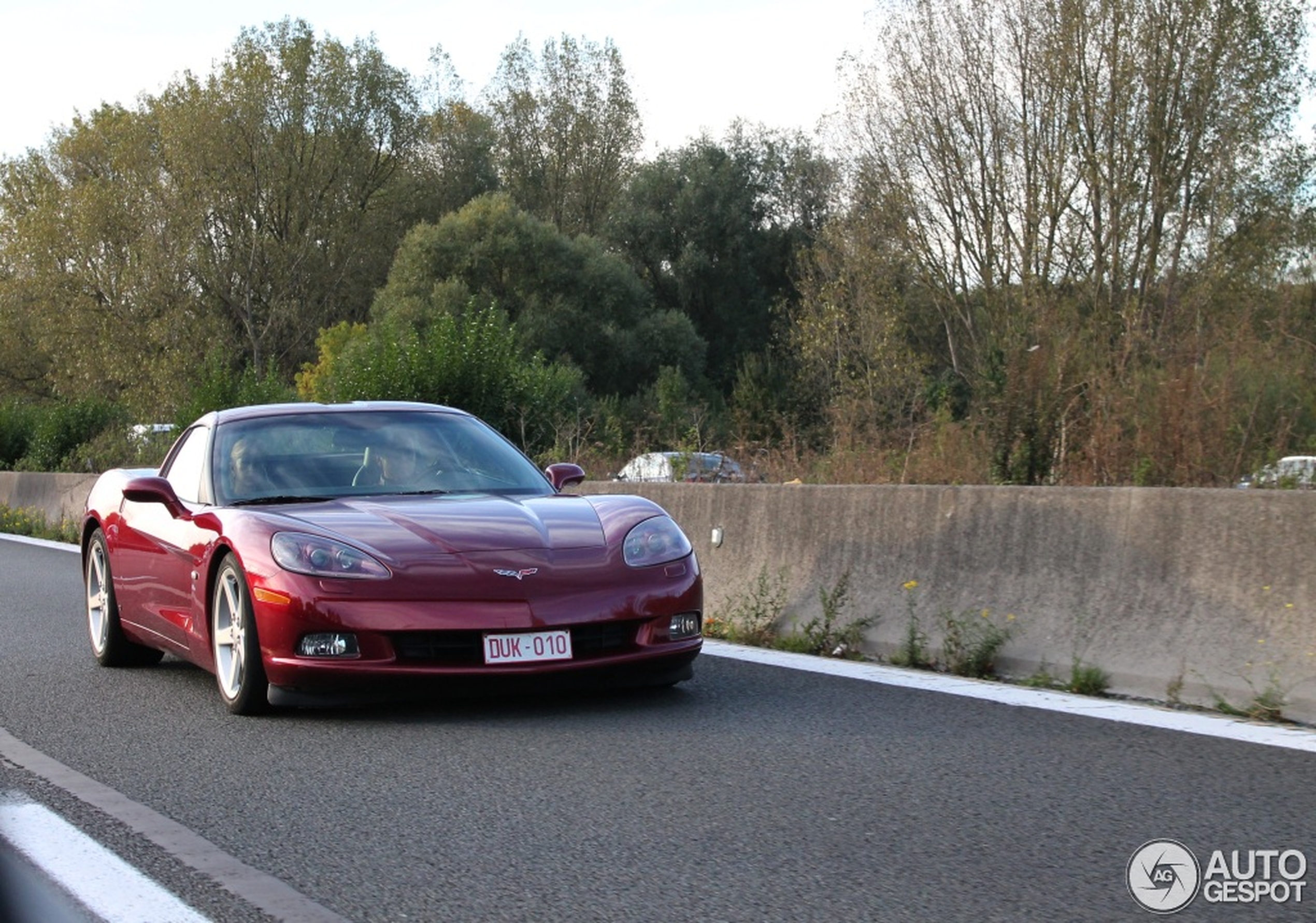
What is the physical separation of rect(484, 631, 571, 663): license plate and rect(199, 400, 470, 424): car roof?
208cm

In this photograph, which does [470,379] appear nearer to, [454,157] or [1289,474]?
[1289,474]

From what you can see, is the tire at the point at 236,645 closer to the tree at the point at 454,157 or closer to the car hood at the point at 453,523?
the car hood at the point at 453,523

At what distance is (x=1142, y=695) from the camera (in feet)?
22.6

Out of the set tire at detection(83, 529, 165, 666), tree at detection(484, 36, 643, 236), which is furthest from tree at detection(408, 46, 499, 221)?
tire at detection(83, 529, 165, 666)

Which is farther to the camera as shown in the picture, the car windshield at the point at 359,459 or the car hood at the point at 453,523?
the car windshield at the point at 359,459

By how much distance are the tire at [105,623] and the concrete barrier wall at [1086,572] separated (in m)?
3.40

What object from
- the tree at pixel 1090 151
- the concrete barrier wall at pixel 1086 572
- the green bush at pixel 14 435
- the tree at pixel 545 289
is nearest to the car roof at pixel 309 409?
the concrete barrier wall at pixel 1086 572

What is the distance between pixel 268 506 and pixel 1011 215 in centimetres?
3090

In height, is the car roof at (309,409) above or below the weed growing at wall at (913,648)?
above

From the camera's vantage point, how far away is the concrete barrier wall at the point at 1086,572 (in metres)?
6.57

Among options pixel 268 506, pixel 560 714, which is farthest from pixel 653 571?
pixel 268 506

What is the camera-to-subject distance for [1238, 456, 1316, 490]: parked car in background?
8.21m

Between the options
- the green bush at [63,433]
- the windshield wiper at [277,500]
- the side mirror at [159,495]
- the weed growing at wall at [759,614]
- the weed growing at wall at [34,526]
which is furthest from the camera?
the green bush at [63,433]

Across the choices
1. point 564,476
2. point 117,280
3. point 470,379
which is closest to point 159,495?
point 564,476
